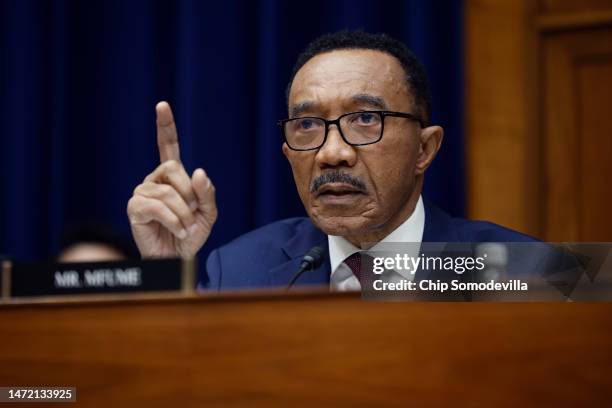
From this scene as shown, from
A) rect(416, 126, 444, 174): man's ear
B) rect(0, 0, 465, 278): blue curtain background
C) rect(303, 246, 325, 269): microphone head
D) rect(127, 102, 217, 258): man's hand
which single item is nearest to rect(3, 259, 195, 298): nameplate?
rect(303, 246, 325, 269): microphone head

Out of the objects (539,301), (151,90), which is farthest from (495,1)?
(539,301)

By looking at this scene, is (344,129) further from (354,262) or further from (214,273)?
(214,273)

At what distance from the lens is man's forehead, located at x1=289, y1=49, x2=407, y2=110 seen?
4.11 feet

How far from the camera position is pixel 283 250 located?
4.18 feet

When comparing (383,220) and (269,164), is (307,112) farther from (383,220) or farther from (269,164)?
(269,164)

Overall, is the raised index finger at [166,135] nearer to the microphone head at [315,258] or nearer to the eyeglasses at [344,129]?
the eyeglasses at [344,129]

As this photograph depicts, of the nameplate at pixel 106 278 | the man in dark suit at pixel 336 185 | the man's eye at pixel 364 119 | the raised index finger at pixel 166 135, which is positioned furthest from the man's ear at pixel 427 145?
the nameplate at pixel 106 278

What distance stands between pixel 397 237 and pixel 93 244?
0.83 meters

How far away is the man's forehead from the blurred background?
404 millimetres

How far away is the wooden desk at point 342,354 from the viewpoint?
61cm

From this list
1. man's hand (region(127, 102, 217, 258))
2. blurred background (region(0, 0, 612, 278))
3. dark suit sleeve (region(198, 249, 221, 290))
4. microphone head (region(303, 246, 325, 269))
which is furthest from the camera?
blurred background (region(0, 0, 612, 278))

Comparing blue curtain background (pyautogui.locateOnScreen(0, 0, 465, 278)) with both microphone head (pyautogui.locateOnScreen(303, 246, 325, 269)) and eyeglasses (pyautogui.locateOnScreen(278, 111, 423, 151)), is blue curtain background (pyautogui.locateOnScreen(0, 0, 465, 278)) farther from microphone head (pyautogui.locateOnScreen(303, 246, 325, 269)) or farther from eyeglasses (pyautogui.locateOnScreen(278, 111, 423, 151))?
microphone head (pyautogui.locateOnScreen(303, 246, 325, 269))

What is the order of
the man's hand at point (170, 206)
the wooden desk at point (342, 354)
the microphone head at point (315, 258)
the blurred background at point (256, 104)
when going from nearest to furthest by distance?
the wooden desk at point (342, 354), the microphone head at point (315, 258), the man's hand at point (170, 206), the blurred background at point (256, 104)

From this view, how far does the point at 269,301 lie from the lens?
→ 636 millimetres
